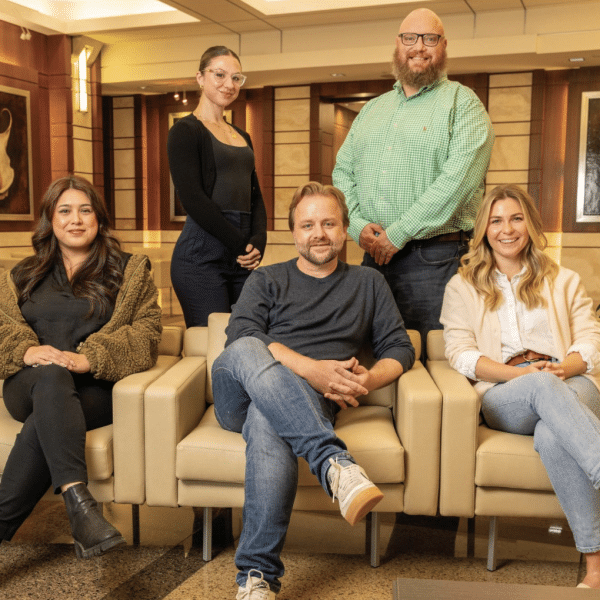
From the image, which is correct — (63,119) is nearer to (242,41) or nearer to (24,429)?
(242,41)

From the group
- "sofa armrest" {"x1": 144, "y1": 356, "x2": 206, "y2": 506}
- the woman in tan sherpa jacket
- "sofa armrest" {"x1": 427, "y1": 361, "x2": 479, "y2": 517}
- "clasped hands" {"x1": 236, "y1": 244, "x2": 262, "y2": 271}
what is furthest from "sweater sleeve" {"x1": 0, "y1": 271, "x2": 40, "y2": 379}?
"sofa armrest" {"x1": 427, "y1": 361, "x2": 479, "y2": 517}

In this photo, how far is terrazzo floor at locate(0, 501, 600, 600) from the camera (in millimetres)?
2264

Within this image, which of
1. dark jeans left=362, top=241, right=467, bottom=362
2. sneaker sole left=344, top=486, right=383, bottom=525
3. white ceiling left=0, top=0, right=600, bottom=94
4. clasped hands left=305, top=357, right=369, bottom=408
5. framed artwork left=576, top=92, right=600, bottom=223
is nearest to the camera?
sneaker sole left=344, top=486, right=383, bottom=525

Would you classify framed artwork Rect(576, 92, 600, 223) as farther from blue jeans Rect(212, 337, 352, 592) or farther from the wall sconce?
blue jeans Rect(212, 337, 352, 592)

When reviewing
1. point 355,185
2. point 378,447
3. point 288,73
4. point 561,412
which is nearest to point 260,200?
point 355,185

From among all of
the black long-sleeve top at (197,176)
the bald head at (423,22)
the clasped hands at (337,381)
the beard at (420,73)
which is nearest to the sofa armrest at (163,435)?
the clasped hands at (337,381)

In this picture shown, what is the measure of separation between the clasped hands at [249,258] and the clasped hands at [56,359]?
2.79ft

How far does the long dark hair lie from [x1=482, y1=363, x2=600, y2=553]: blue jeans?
151 centimetres

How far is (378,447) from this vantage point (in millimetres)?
2283

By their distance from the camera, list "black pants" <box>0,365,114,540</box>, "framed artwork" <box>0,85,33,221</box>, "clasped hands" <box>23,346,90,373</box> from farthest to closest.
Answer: "framed artwork" <box>0,85,33,221</box> → "clasped hands" <box>23,346,90,373</box> → "black pants" <box>0,365,114,540</box>

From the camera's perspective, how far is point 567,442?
83.2 inches

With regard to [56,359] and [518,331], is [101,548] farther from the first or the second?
[518,331]

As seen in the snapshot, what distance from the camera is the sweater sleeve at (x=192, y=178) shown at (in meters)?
2.92

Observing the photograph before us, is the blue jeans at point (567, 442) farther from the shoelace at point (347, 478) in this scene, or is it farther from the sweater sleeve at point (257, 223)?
the sweater sleeve at point (257, 223)
